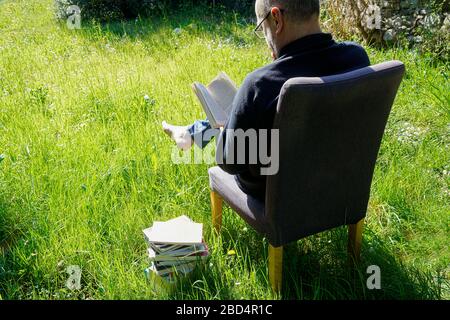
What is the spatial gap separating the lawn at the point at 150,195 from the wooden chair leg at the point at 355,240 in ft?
0.22

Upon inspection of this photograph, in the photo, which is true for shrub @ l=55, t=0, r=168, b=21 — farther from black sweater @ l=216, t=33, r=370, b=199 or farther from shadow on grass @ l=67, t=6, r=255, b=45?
black sweater @ l=216, t=33, r=370, b=199

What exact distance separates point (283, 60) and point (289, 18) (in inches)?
7.4

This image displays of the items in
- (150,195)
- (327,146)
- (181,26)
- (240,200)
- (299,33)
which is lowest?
(150,195)

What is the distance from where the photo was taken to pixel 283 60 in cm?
205

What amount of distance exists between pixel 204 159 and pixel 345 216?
140 cm

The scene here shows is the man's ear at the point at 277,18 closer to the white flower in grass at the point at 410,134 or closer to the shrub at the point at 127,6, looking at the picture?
the white flower in grass at the point at 410,134

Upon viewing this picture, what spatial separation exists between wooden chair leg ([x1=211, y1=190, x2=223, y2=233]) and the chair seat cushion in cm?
10

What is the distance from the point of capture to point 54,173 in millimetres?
3359

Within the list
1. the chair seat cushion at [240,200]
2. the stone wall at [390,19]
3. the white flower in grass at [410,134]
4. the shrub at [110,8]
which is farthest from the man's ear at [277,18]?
the shrub at [110,8]

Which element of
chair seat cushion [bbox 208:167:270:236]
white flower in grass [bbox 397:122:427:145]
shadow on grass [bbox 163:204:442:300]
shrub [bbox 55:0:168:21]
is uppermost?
shrub [bbox 55:0:168:21]

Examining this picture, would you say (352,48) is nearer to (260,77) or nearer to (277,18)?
(277,18)

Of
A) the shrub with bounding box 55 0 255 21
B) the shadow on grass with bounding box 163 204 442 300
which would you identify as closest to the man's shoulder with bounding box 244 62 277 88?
the shadow on grass with bounding box 163 204 442 300

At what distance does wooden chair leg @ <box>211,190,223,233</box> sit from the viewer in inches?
112

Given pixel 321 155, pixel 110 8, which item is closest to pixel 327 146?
pixel 321 155
